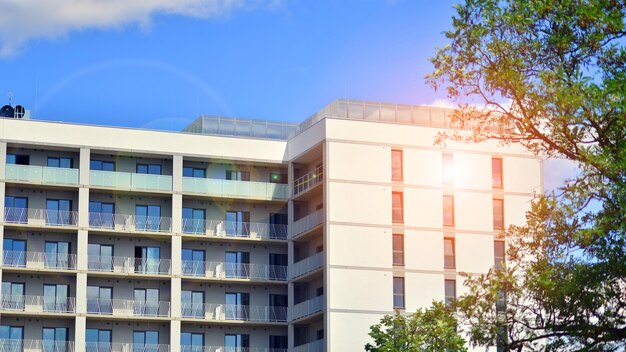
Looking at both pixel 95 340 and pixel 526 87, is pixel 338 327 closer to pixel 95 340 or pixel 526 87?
pixel 95 340

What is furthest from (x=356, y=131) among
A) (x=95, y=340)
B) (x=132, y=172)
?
(x=95, y=340)

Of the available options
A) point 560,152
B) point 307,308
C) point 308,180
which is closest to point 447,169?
point 308,180

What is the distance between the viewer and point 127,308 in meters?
74.4

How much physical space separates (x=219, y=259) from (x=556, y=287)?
169 ft

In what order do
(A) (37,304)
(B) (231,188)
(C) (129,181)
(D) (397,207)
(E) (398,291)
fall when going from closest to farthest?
(E) (398,291)
(D) (397,207)
(A) (37,304)
(C) (129,181)
(B) (231,188)

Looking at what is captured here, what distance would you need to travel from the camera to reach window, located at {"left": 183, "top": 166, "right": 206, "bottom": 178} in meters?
77.6

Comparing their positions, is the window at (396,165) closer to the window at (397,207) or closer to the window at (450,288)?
the window at (397,207)

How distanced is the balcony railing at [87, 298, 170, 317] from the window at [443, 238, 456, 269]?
668 inches

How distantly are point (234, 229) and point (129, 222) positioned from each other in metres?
6.61

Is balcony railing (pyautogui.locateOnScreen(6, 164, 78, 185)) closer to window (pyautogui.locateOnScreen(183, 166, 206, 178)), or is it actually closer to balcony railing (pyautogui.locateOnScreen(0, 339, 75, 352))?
window (pyautogui.locateOnScreen(183, 166, 206, 178))

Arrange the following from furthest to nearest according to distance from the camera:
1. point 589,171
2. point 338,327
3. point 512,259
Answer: point 338,327, point 512,259, point 589,171

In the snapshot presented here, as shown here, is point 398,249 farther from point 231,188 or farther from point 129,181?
point 129,181

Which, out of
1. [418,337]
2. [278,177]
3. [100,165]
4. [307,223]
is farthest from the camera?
[278,177]

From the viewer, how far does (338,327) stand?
6975 centimetres
